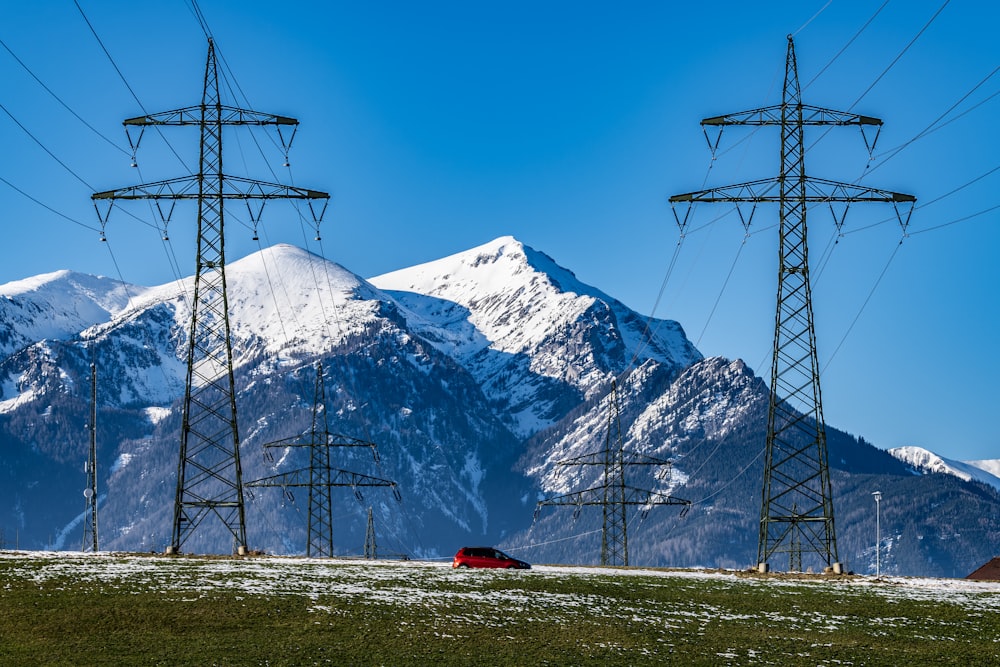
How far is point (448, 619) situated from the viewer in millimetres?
54969

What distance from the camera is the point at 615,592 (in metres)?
66.6

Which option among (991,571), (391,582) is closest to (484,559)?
(391,582)

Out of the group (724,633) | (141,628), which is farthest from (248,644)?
(724,633)

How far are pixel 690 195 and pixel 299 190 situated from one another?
89.3ft

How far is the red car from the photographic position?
9019 cm

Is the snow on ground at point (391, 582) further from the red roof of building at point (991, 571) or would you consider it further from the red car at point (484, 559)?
the red roof of building at point (991, 571)

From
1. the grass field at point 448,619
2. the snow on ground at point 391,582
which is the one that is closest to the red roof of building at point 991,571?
the snow on ground at point 391,582

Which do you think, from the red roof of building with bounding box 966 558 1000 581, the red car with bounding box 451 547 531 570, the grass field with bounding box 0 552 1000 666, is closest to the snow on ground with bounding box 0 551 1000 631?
the grass field with bounding box 0 552 1000 666

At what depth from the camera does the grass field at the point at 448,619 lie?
48.4m

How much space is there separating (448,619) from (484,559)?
36.5 m

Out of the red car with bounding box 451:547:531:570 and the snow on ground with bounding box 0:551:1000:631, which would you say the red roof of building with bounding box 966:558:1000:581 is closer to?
the snow on ground with bounding box 0:551:1000:631

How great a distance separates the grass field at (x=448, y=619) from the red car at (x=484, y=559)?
1805 centimetres

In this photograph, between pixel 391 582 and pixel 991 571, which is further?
pixel 991 571

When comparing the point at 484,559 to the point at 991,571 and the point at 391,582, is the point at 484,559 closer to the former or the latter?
the point at 391,582
